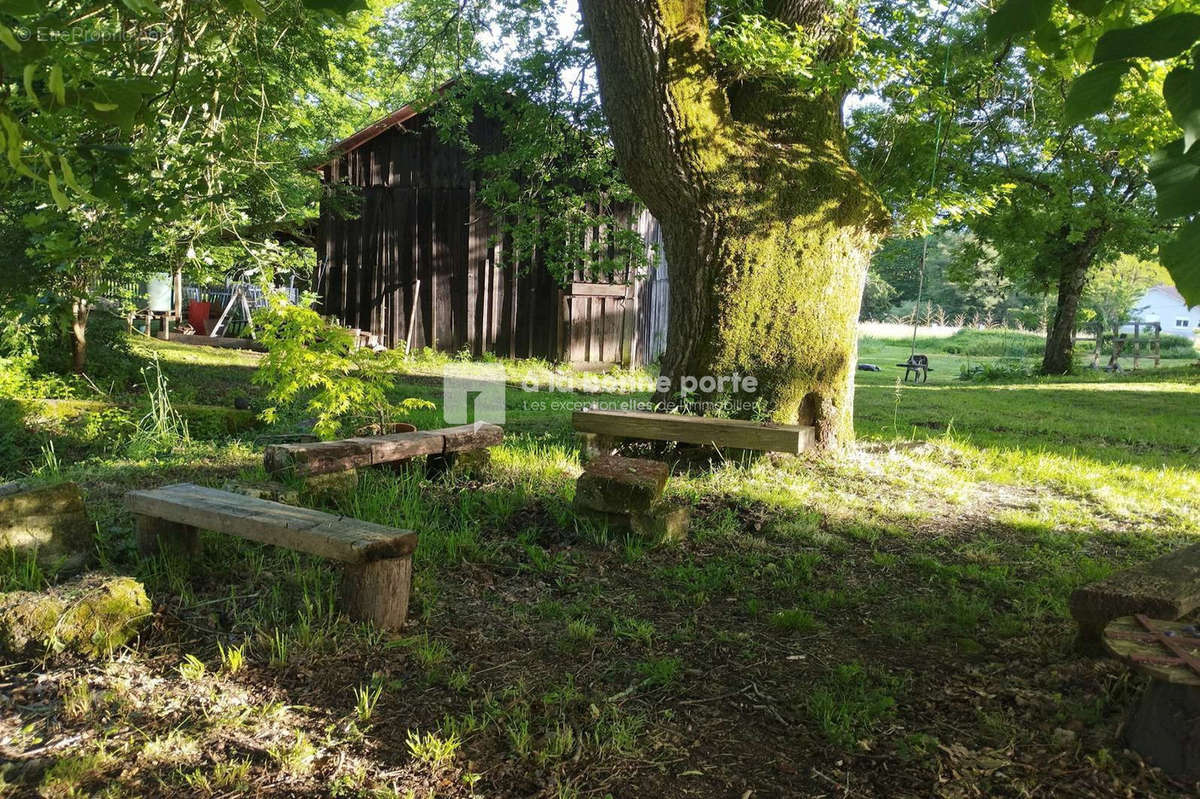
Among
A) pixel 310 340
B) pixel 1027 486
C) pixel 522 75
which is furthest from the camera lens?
pixel 522 75

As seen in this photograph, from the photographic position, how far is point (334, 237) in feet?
54.5

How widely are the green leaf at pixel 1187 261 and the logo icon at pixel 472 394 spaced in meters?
6.95

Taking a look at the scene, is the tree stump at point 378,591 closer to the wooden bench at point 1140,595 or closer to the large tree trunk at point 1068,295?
the wooden bench at point 1140,595

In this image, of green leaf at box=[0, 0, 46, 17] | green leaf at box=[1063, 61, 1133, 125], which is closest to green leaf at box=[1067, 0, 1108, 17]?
green leaf at box=[1063, 61, 1133, 125]

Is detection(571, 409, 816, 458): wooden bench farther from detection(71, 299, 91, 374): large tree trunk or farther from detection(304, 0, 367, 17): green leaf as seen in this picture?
detection(71, 299, 91, 374): large tree trunk

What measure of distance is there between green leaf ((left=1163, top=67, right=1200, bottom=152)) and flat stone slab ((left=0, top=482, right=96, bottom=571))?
4.36 m

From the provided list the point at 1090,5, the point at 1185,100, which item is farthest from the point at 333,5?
the point at 1090,5

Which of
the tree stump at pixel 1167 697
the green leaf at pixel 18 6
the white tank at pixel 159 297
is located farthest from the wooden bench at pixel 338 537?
the white tank at pixel 159 297

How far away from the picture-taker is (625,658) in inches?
127

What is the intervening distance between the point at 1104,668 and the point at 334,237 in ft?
53.0

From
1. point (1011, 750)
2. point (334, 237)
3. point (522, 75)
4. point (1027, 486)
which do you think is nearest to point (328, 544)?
point (1011, 750)

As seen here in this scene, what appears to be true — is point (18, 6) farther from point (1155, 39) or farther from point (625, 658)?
point (625, 658)

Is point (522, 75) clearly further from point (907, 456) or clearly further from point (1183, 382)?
point (1183, 382)

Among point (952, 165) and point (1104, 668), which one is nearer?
point (1104, 668)
